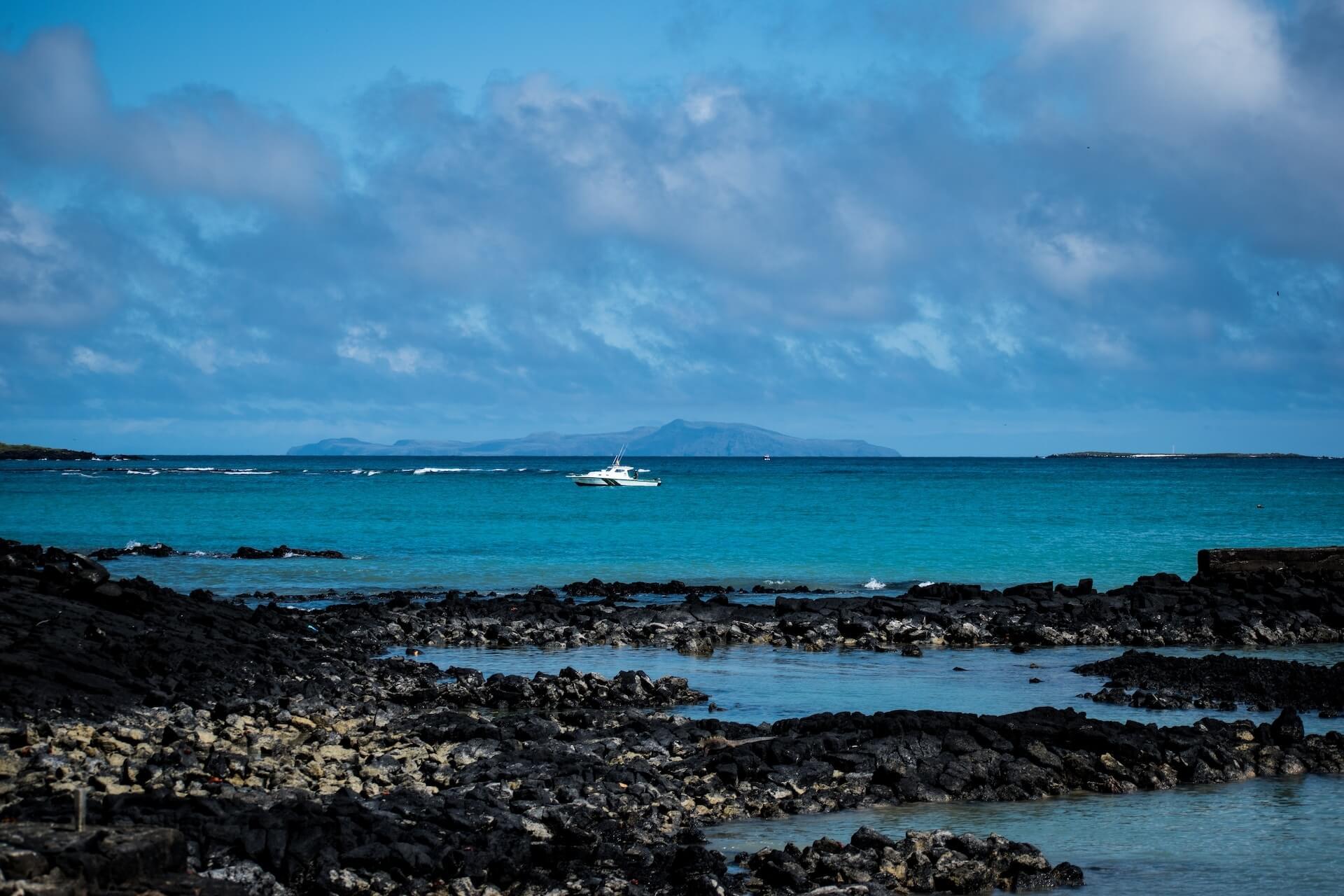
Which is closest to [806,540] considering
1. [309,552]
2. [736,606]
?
[309,552]

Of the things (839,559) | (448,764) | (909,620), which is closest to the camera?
(448,764)

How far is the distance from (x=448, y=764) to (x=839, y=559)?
1250 inches

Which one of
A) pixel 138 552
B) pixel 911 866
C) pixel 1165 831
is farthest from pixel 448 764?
pixel 138 552

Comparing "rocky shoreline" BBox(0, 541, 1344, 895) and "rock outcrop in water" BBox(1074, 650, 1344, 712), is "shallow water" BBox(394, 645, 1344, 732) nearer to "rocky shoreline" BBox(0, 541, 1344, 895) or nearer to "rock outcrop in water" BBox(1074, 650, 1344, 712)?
"rock outcrop in water" BBox(1074, 650, 1344, 712)

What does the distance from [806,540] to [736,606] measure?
951 inches

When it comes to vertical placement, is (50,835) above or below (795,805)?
above

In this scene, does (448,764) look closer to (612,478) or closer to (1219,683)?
(1219,683)

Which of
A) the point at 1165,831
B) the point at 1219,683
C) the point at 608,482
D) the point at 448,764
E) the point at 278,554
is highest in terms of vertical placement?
the point at 608,482

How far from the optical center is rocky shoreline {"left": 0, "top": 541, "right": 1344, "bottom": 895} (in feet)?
31.7

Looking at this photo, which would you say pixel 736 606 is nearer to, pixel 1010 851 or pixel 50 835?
pixel 1010 851

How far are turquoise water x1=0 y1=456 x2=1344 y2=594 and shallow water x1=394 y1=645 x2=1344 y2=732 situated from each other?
40.9ft

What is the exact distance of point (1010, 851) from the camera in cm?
1038

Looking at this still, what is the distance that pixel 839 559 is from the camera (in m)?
43.2

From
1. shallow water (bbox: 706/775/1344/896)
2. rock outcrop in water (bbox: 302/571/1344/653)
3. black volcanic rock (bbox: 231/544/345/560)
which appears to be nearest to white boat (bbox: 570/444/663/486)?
black volcanic rock (bbox: 231/544/345/560)
